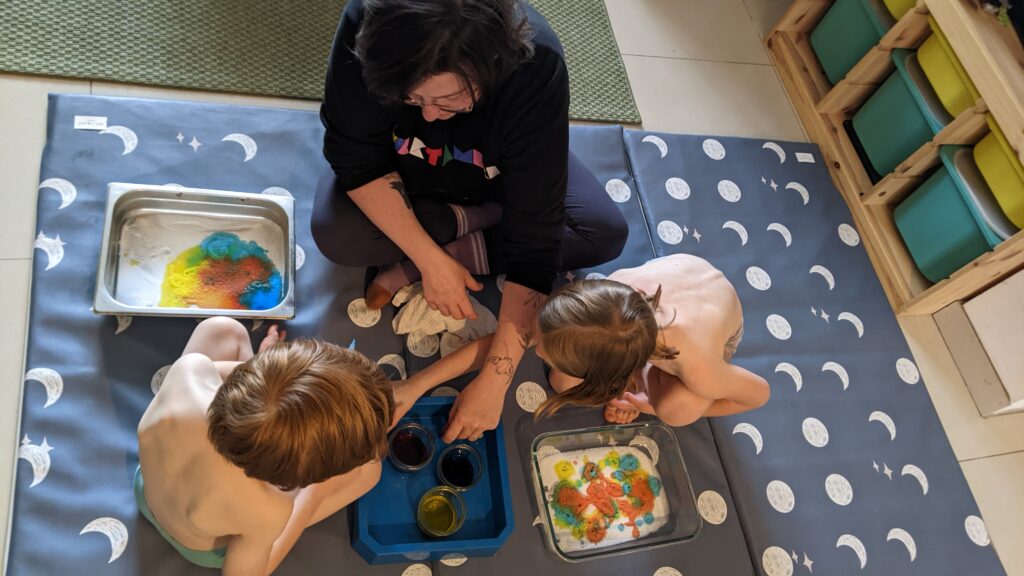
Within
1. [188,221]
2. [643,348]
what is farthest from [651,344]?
[188,221]

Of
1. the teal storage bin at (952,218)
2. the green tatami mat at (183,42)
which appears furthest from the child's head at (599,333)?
the teal storage bin at (952,218)

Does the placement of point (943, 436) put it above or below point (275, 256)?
below

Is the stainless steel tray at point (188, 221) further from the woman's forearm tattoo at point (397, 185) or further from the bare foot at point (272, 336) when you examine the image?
the woman's forearm tattoo at point (397, 185)

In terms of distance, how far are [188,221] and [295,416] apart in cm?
70

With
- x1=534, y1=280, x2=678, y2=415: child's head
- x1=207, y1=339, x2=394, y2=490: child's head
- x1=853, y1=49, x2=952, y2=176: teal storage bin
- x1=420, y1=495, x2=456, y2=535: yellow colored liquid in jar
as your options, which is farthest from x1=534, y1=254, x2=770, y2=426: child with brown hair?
x1=853, y1=49, x2=952, y2=176: teal storage bin

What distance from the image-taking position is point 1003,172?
1532 millimetres

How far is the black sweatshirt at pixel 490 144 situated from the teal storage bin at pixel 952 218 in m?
1.01

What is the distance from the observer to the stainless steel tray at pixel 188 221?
1233 millimetres

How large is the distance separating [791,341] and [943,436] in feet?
1.33

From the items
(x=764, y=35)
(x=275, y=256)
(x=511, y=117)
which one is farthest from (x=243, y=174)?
(x=764, y=35)

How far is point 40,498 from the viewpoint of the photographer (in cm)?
111

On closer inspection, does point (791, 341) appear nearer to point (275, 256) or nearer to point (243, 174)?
point (275, 256)

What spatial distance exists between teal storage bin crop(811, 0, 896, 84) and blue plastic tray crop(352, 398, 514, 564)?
1.43 m

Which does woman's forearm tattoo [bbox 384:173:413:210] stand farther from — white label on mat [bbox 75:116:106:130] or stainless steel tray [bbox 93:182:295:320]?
white label on mat [bbox 75:116:106:130]
